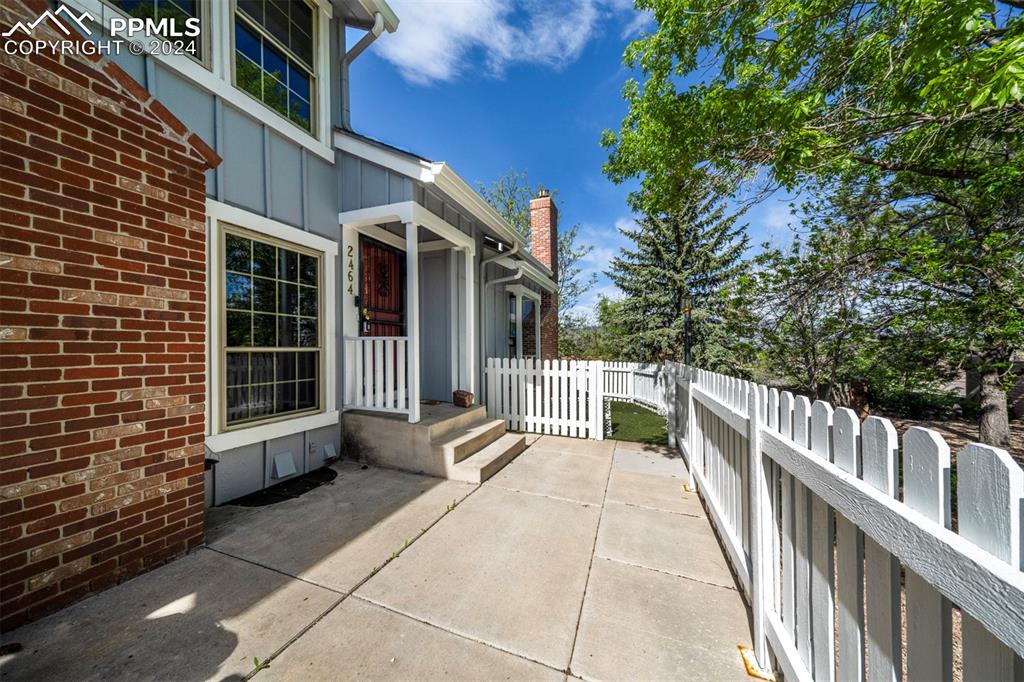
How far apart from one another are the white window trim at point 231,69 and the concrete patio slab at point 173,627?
3651 mm

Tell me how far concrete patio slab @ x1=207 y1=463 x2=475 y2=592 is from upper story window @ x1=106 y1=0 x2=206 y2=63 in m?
3.80

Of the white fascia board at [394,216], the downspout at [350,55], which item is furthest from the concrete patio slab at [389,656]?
the downspout at [350,55]

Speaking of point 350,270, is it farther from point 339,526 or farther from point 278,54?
point 339,526

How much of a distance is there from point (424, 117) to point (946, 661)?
416 inches

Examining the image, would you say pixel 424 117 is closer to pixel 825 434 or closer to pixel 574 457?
pixel 574 457

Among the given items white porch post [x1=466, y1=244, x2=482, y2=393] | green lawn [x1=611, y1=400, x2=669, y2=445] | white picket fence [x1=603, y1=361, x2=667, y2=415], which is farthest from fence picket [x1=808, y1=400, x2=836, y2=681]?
white picket fence [x1=603, y1=361, x2=667, y2=415]

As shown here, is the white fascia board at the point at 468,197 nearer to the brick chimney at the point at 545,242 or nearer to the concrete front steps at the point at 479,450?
the concrete front steps at the point at 479,450

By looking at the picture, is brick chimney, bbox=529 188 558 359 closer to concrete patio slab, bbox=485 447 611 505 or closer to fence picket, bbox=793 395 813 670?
concrete patio slab, bbox=485 447 611 505

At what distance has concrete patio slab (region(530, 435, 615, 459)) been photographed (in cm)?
495

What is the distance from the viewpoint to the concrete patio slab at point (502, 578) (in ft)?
6.27

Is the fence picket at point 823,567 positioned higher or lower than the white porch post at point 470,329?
lower

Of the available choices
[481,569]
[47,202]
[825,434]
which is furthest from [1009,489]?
[47,202]

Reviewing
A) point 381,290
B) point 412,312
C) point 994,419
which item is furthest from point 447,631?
point 994,419

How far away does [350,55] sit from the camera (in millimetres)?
4586
